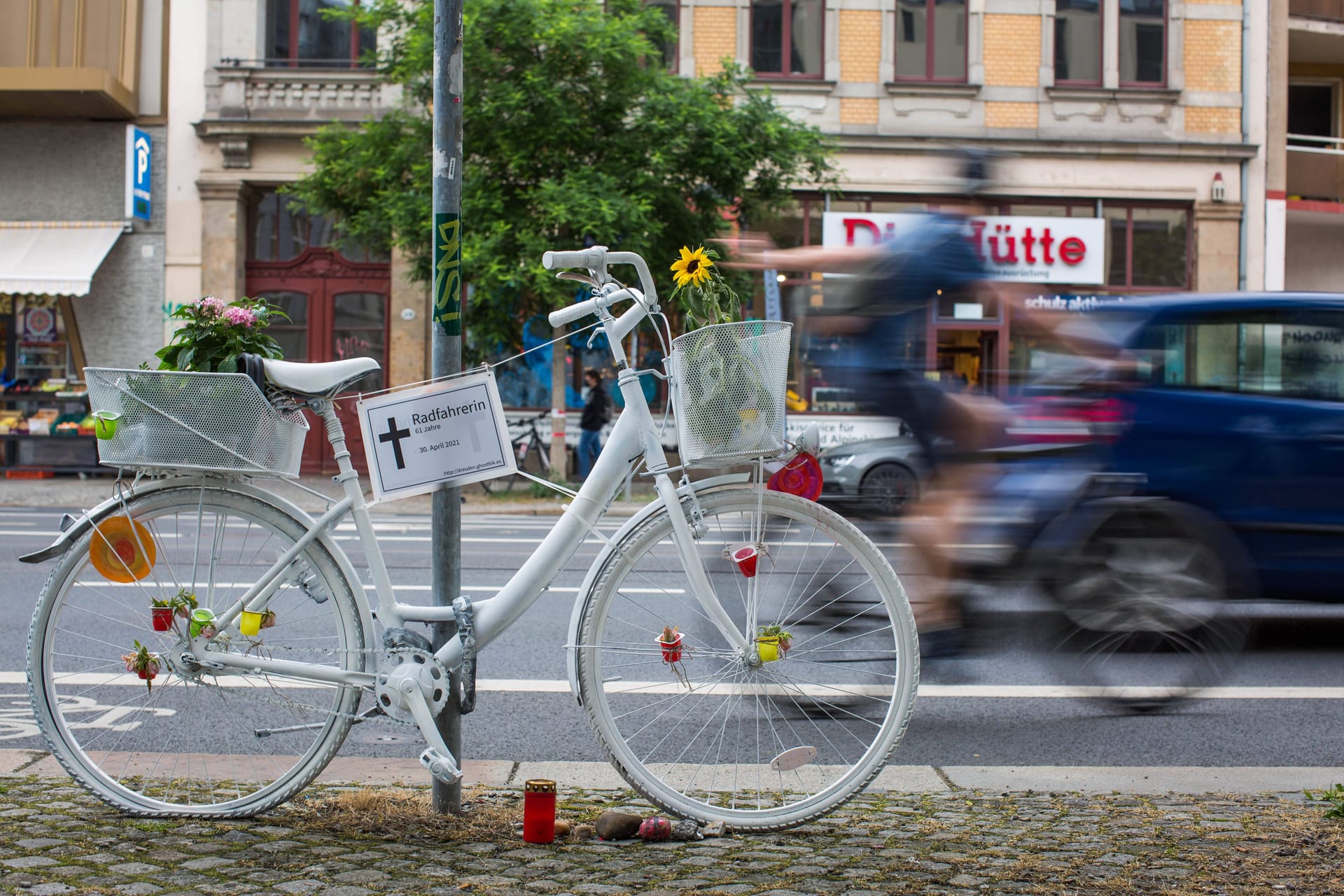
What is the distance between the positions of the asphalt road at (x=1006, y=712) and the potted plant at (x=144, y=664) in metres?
0.67

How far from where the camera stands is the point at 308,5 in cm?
2167

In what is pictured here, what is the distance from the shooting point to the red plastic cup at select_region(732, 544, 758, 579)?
11.5ft

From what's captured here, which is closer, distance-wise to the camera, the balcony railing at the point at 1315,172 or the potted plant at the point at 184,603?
the potted plant at the point at 184,603

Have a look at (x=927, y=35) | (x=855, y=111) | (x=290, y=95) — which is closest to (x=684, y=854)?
(x=855, y=111)

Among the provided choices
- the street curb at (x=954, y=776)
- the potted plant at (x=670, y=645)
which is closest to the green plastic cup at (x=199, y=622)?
the street curb at (x=954, y=776)

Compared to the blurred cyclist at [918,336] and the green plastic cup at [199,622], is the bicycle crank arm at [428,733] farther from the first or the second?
the blurred cyclist at [918,336]

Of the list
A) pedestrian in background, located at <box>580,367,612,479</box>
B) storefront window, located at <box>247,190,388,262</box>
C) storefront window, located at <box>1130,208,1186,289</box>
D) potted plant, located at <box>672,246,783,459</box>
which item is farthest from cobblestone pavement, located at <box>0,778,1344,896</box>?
storefront window, located at <box>1130,208,1186,289</box>

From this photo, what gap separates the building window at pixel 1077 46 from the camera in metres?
22.4

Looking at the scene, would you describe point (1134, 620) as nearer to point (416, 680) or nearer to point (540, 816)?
point (540, 816)

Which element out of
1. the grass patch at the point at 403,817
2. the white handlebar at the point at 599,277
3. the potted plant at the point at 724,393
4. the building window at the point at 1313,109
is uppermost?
the building window at the point at 1313,109

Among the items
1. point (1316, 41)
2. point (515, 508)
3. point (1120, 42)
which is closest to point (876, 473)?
point (515, 508)

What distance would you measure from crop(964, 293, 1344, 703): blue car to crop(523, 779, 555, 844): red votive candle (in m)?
1.60

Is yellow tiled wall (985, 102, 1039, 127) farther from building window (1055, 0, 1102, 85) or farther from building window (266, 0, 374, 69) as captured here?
building window (266, 0, 374, 69)

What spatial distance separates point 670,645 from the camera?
3514 millimetres
